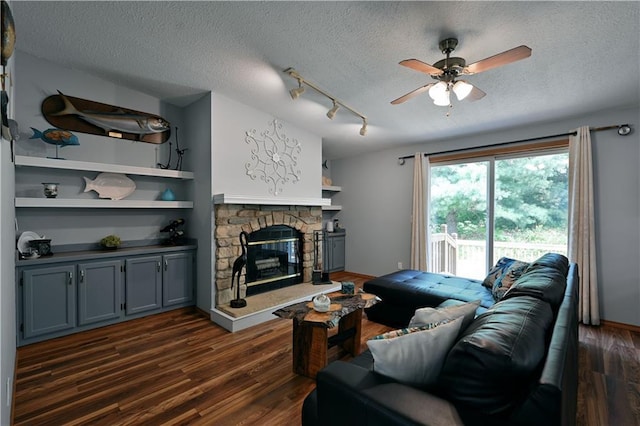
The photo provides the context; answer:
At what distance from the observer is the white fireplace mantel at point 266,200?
342 centimetres

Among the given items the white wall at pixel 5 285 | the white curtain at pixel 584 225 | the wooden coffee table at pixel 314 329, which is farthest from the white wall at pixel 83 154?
the white curtain at pixel 584 225

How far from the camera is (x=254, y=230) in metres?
3.99

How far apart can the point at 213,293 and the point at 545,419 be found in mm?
3306

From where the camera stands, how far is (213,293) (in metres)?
3.50

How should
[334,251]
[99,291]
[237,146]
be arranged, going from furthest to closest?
[334,251] → [237,146] → [99,291]

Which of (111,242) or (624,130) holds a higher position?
(624,130)

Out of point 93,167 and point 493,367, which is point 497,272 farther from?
point 93,167

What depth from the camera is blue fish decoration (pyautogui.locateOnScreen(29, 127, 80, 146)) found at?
296cm

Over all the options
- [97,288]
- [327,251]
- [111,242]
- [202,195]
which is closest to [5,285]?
[97,288]

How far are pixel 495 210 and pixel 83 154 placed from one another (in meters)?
5.28

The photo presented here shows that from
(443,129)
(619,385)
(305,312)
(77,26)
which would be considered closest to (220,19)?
(77,26)

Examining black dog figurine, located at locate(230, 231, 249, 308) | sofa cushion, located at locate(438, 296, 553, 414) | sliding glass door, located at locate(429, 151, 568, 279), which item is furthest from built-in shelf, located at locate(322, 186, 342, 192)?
sofa cushion, located at locate(438, 296, 553, 414)

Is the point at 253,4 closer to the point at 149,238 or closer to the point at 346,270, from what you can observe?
the point at 149,238

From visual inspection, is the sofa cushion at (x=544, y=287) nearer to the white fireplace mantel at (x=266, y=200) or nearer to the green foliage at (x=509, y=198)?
the green foliage at (x=509, y=198)
